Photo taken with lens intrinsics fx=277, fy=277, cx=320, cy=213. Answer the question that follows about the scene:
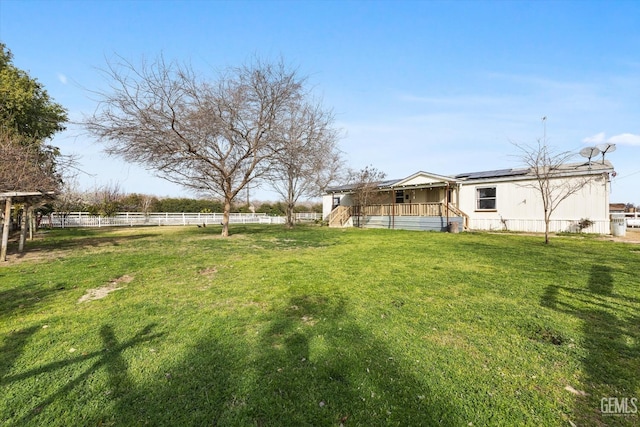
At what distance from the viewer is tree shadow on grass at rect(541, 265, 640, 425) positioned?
→ 6.93 ft

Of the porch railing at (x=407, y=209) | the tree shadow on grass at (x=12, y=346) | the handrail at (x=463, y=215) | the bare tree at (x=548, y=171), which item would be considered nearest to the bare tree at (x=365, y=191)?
the porch railing at (x=407, y=209)

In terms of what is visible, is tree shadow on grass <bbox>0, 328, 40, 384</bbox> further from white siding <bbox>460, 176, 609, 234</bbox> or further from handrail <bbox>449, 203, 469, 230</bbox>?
white siding <bbox>460, 176, 609, 234</bbox>

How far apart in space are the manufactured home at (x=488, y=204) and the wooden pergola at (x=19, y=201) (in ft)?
54.4

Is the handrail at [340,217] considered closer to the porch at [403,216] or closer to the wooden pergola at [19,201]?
the porch at [403,216]

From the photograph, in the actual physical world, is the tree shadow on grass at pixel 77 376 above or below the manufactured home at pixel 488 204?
below

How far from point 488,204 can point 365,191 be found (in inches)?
306

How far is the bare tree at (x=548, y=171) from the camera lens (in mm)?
12227

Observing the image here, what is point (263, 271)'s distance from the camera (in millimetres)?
6547

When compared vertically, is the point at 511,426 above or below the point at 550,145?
below

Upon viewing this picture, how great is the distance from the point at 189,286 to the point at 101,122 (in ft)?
32.8

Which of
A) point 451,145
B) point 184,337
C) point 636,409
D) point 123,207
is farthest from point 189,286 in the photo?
point 123,207

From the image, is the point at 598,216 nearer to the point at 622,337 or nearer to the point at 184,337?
the point at 622,337

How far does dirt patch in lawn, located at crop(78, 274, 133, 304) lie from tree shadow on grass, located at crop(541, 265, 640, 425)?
640 centimetres

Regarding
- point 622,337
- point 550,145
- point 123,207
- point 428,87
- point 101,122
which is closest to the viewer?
point 622,337
